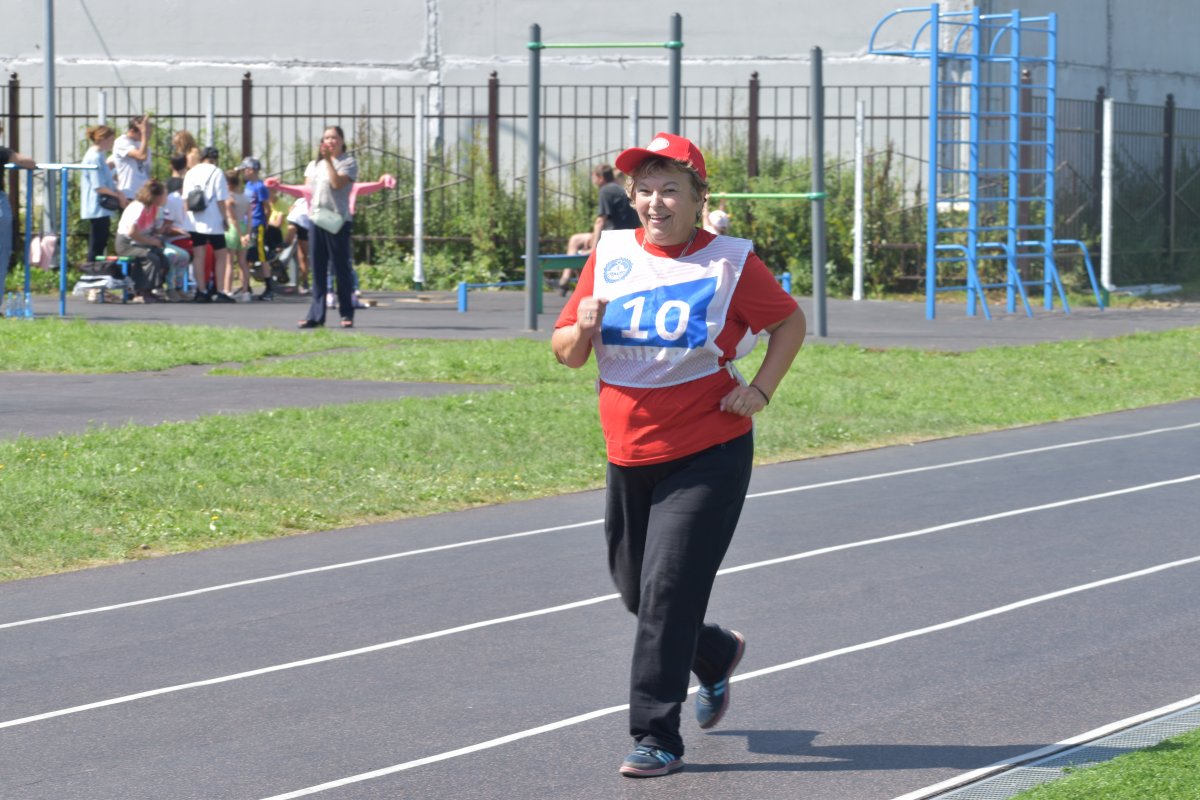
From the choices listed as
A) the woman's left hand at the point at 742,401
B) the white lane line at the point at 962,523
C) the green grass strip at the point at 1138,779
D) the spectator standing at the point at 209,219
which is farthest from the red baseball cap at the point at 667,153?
the spectator standing at the point at 209,219

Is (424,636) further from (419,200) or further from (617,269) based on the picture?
(419,200)

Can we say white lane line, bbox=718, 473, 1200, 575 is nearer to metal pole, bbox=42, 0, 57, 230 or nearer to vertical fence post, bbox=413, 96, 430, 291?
vertical fence post, bbox=413, 96, 430, 291

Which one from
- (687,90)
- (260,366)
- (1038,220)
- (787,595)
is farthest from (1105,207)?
(787,595)

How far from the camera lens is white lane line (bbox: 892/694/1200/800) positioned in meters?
5.18

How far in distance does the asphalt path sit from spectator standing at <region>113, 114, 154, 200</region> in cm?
1424

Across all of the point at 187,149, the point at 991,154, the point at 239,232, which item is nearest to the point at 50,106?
the point at 187,149

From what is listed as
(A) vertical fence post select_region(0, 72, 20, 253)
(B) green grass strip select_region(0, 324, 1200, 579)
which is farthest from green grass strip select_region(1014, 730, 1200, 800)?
(A) vertical fence post select_region(0, 72, 20, 253)

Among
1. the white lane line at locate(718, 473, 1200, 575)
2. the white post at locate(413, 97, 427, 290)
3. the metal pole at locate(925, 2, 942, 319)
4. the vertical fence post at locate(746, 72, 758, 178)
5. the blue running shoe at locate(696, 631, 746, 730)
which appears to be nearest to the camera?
the blue running shoe at locate(696, 631, 746, 730)

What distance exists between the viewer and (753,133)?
2712cm

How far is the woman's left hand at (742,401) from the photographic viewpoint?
5.31m

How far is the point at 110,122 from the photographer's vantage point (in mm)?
29578

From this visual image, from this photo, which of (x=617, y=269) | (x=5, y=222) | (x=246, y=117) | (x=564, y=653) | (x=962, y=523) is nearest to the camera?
(x=617, y=269)

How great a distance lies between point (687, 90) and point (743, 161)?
231 cm

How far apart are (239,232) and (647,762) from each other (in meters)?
18.3
